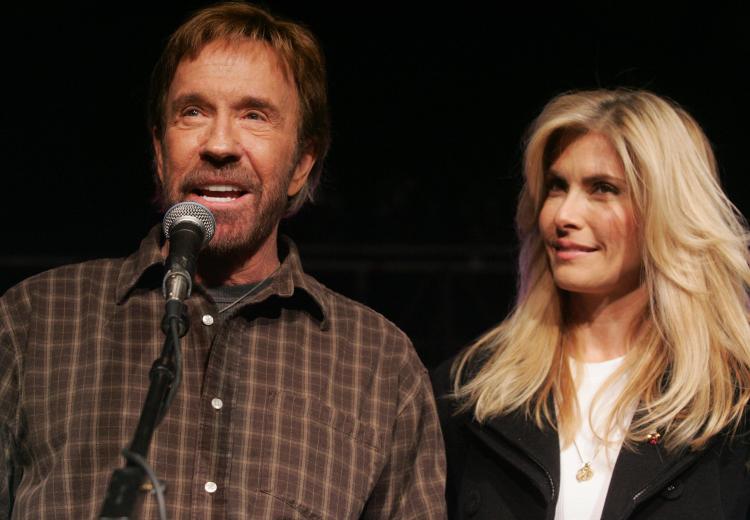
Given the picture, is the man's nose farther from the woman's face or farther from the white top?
the white top

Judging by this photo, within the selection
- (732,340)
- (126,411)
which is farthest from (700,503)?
(126,411)

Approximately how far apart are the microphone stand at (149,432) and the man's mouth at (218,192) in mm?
711

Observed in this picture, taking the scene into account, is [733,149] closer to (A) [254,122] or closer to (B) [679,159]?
(B) [679,159]

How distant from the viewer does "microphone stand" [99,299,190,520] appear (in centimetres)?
150

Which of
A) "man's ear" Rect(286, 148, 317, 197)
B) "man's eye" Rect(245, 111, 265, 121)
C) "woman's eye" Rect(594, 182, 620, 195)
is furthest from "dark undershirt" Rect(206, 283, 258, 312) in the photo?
"woman's eye" Rect(594, 182, 620, 195)

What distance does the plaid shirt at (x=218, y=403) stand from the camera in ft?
7.29

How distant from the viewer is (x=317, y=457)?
2.38 m

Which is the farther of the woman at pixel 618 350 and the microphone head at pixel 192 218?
the woman at pixel 618 350

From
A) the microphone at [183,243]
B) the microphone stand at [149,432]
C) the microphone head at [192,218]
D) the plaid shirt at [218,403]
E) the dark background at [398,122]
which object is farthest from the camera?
the dark background at [398,122]

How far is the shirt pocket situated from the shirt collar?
0.23 metres

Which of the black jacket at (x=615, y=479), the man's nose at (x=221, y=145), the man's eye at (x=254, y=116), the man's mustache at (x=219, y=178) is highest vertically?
the man's eye at (x=254, y=116)

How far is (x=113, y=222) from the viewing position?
5.07 meters

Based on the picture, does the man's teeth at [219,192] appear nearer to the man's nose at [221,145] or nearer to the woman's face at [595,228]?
the man's nose at [221,145]

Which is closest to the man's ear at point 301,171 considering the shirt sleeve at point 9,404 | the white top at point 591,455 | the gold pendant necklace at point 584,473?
the shirt sleeve at point 9,404
